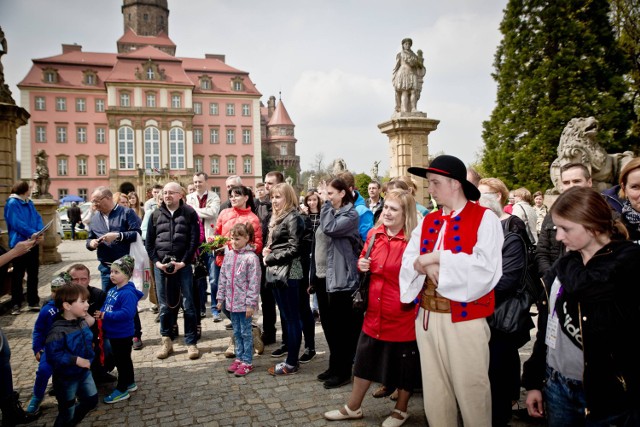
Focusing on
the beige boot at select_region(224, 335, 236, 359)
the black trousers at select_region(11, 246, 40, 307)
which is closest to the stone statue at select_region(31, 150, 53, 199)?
the black trousers at select_region(11, 246, 40, 307)

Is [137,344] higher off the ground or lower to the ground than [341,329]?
lower

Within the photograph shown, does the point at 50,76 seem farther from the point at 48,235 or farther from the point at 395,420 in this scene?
the point at 395,420

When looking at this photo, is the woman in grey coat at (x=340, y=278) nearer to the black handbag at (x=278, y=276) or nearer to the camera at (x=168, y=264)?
the black handbag at (x=278, y=276)

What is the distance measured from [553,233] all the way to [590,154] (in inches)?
240

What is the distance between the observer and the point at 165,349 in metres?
5.43

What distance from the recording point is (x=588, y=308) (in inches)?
83.0

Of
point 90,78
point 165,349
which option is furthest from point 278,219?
point 90,78

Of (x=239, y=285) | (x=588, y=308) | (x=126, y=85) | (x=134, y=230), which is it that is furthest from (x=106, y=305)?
(x=126, y=85)

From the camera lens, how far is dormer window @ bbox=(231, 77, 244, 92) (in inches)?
2298

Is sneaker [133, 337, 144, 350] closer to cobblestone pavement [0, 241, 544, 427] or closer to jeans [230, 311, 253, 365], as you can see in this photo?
cobblestone pavement [0, 241, 544, 427]

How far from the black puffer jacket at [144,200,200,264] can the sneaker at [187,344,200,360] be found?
1.02 meters

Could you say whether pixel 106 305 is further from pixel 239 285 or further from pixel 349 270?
pixel 349 270

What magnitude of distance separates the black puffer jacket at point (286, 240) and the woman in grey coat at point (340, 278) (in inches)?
12.0

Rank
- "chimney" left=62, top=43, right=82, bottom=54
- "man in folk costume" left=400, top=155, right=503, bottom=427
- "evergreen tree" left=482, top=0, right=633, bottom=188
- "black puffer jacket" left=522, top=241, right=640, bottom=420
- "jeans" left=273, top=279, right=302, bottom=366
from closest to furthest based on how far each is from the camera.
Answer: "black puffer jacket" left=522, top=241, right=640, bottom=420, "man in folk costume" left=400, top=155, right=503, bottom=427, "jeans" left=273, top=279, right=302, bottom=366, "evergreen tree" left=482, top=0, right=633, bottom=188, "chimney" left=62, top=43, right=82, bottom=54
